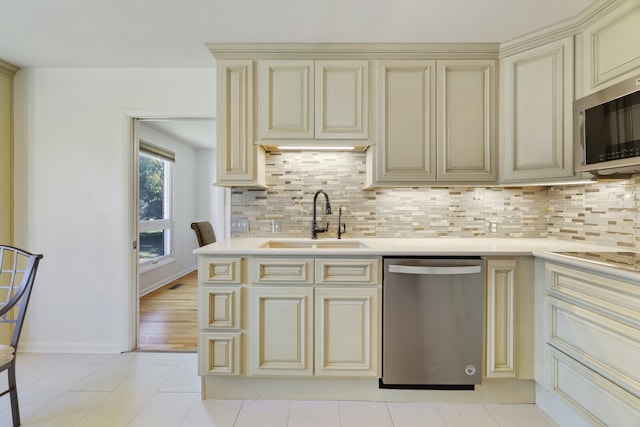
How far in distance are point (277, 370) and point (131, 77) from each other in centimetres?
252

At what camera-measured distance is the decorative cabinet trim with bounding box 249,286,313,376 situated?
189 cm

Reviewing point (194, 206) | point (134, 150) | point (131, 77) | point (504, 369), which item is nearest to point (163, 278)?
point (194, 206)

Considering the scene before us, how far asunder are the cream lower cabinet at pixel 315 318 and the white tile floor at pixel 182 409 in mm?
205

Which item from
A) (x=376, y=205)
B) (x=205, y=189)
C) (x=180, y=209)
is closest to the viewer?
(x=376, y=205)

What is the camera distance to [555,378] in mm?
1717

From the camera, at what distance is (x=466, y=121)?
219 centimetres

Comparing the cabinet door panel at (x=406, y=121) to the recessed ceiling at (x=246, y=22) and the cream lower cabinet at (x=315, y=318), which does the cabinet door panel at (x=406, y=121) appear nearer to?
the recessed ceiling at (x=246, y=22)

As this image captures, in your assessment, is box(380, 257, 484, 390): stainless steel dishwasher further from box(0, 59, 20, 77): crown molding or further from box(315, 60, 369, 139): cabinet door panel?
box(0, 59, 20, 77): crown molding

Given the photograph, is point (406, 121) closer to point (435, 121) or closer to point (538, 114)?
point (435, 121)

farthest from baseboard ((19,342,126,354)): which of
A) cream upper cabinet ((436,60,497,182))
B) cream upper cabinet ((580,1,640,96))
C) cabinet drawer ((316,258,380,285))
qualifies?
cream upper cabinet ((580,1,640,96))

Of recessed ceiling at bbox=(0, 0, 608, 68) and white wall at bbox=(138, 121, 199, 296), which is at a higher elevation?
recessed ceiling at bbox=(0, 0, 608, 68)

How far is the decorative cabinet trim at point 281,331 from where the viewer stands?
1891mm

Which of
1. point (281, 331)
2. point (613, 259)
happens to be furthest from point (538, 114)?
point (281, 331)

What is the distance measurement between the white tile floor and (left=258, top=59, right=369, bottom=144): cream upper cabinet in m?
1.68
